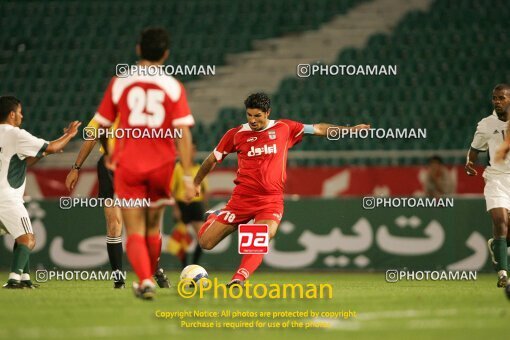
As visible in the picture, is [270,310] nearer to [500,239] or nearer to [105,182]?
[105,182]

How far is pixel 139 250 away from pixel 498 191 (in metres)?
4.59

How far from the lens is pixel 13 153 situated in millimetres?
9594

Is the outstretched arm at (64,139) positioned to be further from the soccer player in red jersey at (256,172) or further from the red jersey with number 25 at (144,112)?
the red jersey with number 25 at (144,112)

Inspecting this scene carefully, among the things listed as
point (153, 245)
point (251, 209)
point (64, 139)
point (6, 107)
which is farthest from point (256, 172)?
point (6, 107)

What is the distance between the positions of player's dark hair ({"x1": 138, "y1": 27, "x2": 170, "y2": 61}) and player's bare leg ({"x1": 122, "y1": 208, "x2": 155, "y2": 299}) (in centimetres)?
120

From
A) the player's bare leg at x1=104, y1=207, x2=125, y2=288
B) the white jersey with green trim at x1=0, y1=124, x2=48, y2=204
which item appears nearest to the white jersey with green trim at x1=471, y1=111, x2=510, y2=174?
the player's bare leg at x1=104, y1=207, x2=125, y2=288

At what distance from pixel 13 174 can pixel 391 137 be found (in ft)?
28.5

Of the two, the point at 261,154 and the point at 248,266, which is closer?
the point at 248,266

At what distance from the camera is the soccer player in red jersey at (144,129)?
726cm

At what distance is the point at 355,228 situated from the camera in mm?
14102

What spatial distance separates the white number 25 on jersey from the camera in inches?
285

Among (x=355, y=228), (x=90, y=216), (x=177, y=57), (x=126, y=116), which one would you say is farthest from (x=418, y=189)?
(x=126, y=116)

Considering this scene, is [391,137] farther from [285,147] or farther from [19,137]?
[19,137]

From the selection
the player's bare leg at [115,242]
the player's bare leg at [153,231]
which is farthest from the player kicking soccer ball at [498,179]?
the player's bare leg at [153,231]
